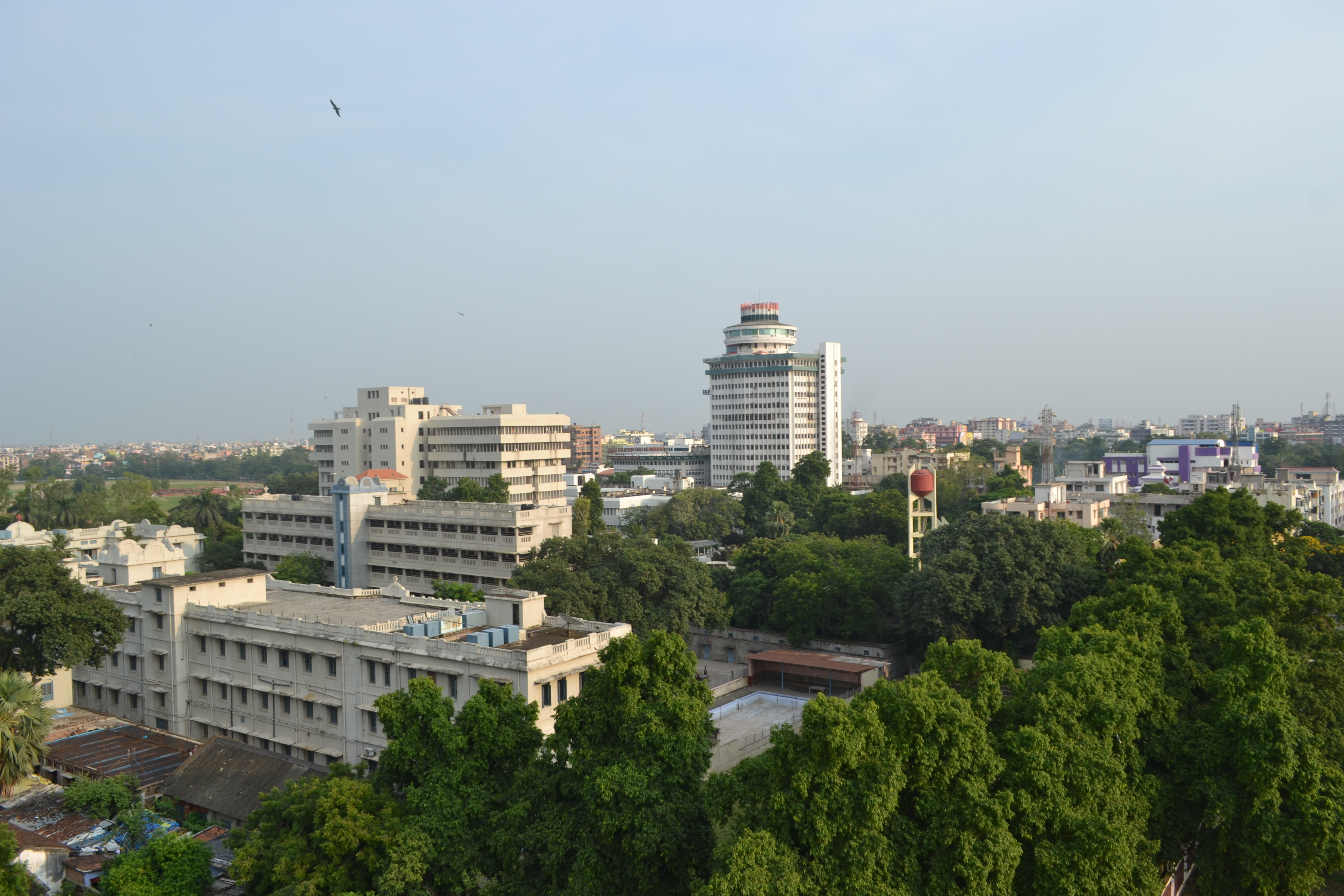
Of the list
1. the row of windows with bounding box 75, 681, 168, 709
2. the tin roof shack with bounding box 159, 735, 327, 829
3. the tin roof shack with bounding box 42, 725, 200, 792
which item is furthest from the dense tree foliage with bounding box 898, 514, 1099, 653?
the row of windows with bounding box 75, 681, 168, 709

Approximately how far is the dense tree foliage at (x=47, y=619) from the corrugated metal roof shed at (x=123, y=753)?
2.91 meters

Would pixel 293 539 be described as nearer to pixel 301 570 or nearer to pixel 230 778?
pixel 301 570

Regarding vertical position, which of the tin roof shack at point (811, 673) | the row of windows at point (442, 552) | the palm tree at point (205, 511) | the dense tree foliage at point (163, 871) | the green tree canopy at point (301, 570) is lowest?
the tin roof shack at point (811, 673)

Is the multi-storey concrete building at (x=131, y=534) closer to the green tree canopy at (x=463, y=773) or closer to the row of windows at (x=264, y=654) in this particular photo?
the row of windows at (x=264, y=654)

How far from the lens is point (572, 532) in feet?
216

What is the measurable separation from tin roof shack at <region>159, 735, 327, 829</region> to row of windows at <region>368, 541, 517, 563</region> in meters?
28.1

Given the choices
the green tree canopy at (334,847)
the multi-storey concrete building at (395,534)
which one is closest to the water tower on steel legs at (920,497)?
the multi-storey concrete building at (395,534)

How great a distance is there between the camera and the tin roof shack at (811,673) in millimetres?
43812

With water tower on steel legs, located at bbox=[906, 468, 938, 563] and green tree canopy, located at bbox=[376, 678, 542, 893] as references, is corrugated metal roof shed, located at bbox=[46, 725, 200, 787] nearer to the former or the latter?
green tree canopy, located at bbox=[376, 678, 542, 893]

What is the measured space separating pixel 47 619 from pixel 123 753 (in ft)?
18.7

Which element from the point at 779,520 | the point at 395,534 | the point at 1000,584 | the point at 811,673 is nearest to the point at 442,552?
the point at 395,534

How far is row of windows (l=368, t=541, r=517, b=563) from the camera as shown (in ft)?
196

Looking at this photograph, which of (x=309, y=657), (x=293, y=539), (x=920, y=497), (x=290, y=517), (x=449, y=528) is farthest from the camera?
(x=293, y=539)

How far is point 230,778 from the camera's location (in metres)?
30.3
